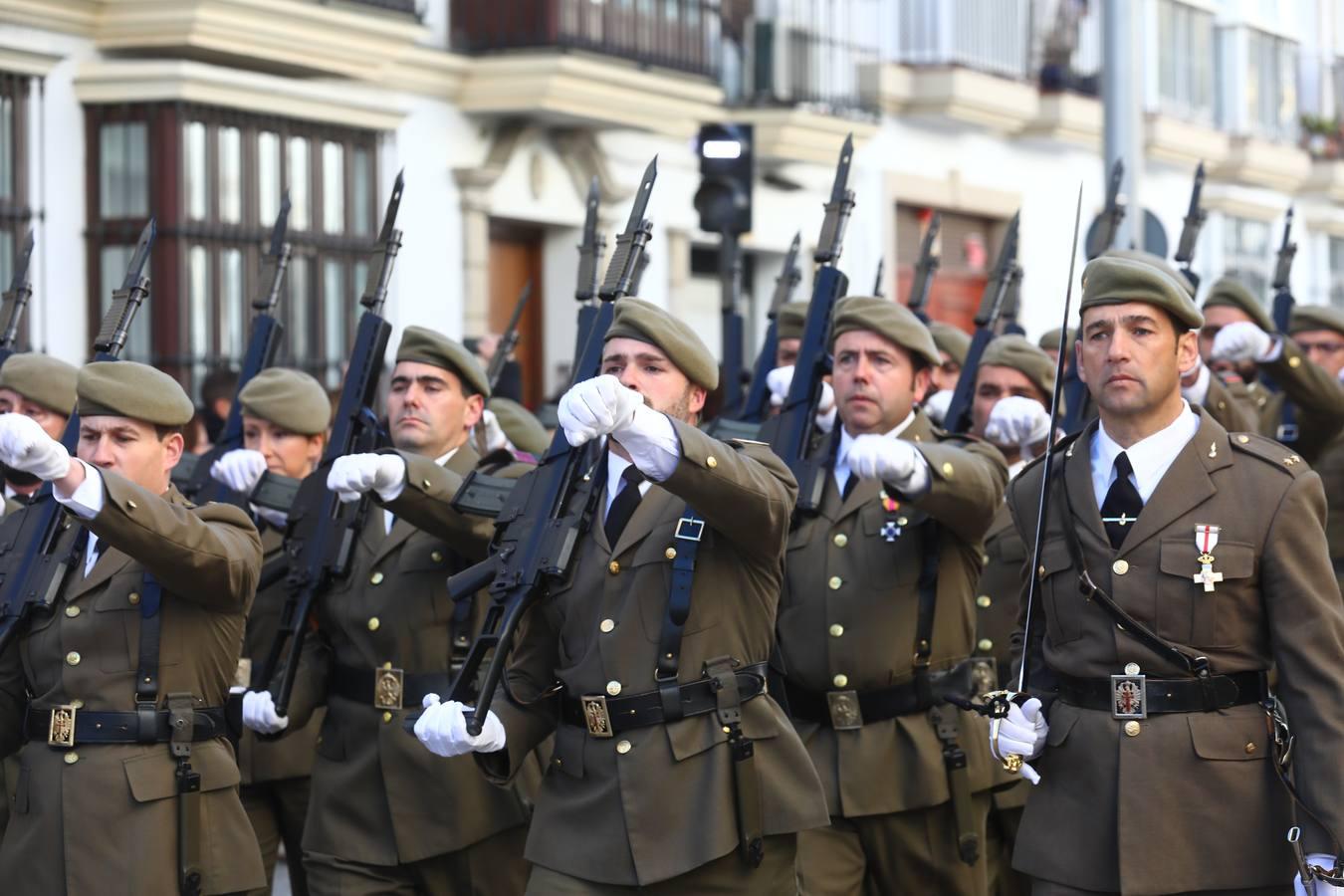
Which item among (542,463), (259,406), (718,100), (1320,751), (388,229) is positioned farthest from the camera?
(718,100)

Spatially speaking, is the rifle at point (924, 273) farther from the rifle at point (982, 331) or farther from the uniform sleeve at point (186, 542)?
the uniform sleeve at point (186, 542)

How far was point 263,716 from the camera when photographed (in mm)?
6613

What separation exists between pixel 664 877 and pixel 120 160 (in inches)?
354

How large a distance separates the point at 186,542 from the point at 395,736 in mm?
1360

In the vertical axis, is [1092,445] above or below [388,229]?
below

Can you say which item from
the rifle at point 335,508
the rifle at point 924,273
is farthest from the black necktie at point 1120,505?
the rifle at point 924,273

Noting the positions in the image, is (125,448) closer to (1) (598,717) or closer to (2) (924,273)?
(1) (598,717)

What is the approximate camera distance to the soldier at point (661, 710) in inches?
208

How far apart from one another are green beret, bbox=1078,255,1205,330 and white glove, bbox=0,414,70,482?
7.37ft

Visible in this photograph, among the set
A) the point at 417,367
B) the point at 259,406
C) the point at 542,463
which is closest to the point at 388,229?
the point at 417,367

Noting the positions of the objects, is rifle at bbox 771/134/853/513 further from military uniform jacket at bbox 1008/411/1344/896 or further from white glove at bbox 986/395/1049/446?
military uniform jacket at bbox 1008/411/1344/896

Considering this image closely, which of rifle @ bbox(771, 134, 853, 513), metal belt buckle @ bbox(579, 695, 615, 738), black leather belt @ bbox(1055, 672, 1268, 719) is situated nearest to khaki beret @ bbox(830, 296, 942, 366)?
rifle @ bbox(771, 134, 853, 513)

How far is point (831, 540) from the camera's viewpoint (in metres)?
6.53

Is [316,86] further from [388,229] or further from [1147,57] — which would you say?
[1147,57]
